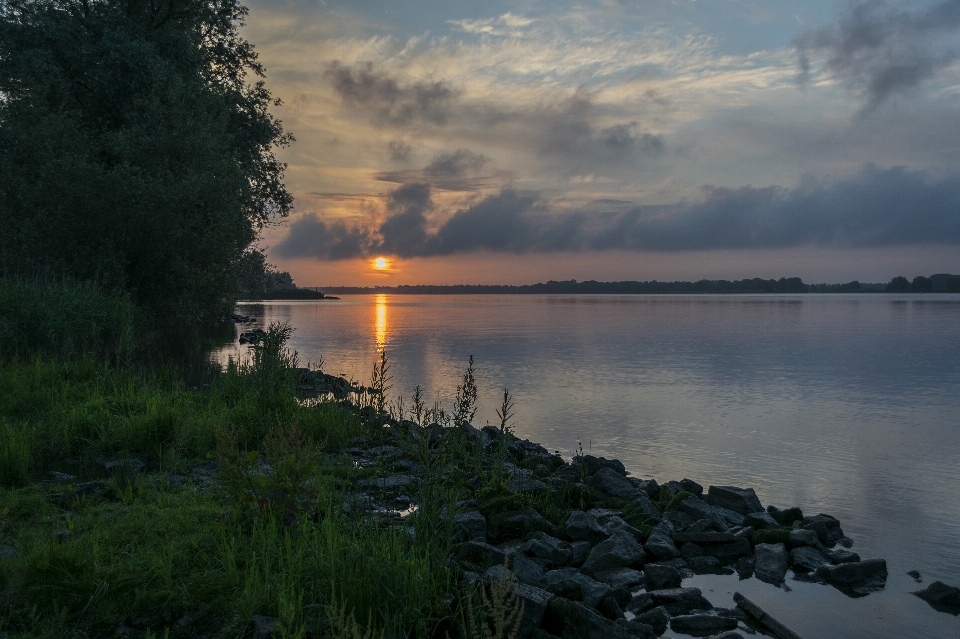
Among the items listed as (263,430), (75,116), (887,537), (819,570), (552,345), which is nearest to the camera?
(819,570)

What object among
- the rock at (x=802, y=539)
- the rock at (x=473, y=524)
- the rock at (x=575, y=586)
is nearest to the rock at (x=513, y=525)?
the rock at (x=473, y=524)

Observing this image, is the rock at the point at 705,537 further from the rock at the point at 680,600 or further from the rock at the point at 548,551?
the rock at the point at 548,551

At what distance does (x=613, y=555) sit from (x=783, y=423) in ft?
46.2

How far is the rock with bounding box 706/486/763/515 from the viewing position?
35.6 ft

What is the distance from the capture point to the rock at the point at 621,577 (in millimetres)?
7637

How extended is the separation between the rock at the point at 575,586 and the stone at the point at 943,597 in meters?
4.26

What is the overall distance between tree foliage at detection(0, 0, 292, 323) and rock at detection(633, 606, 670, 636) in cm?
2415

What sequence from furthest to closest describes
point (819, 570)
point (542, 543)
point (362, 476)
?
1. point (362, 476)
2. point (819, 570)
3. point (542, 543)

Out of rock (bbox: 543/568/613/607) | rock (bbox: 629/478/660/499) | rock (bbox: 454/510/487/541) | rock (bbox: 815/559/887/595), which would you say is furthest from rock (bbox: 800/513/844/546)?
rock (bbox: 454/510/487/541)

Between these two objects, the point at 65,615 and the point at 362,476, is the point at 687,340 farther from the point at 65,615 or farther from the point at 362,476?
the point at 65,615

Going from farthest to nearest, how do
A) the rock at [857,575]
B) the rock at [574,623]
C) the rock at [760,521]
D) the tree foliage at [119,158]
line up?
the tree foliage at [119,158]
the rock at [760,521]
the rock at [857,575]
the rock at [574,623]

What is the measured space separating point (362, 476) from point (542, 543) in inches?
121

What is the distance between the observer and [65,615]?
4.89 metres

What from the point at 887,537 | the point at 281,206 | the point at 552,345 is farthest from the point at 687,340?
the point at 887,537
